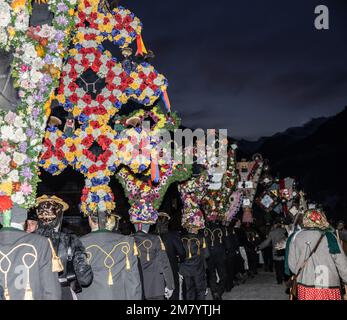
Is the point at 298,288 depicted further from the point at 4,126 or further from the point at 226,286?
the point at 226,286

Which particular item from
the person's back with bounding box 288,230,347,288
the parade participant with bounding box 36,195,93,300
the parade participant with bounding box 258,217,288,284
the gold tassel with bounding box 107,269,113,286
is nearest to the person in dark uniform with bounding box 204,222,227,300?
the parade participant with bounding box 258,217,288,284

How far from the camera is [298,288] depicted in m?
6.84

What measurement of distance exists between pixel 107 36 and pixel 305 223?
4597 millimetres

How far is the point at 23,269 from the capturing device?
4.79 metres

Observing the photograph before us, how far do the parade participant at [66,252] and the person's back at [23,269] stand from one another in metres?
0.71

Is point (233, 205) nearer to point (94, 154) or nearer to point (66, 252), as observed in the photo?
point (94, 154)

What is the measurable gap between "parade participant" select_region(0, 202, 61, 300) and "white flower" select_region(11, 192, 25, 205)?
14.7 inches

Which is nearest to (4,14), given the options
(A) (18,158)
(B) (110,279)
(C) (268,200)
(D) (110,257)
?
(A) (18,158)

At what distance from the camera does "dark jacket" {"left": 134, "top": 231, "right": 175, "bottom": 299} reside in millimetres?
8508

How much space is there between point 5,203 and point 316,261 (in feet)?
13.6

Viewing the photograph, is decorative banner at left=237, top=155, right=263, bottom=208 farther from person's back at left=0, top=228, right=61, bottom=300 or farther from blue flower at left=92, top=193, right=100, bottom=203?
person's back at left=0, top=228, right=61, bottom=300
